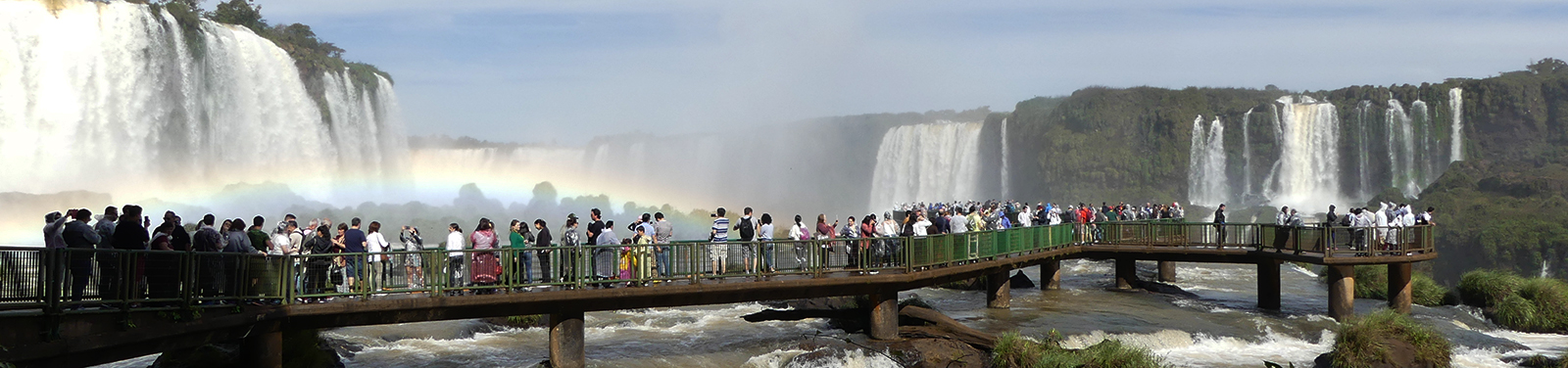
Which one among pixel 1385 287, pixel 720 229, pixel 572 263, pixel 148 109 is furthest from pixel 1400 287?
pixel 148 109

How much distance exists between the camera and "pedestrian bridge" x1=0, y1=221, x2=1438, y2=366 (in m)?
10.1

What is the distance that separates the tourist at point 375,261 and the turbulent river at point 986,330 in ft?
9.20

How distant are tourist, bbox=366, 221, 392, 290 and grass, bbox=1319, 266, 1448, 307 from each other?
82.1 ft

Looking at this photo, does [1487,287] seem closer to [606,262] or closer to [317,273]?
[606,262]

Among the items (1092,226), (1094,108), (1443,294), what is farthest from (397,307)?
(1094,108)

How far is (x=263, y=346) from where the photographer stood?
13641 mm

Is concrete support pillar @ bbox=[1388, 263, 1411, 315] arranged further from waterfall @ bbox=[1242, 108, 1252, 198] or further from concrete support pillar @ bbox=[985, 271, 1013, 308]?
waterfall @ bbox=[1242, 108, 1252, 198]

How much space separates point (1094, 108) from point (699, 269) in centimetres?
7861

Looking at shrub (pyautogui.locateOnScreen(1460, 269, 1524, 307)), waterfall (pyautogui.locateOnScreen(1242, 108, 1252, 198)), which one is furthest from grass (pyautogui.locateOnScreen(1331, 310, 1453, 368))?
waterfall (pyautogui.locateOnScreen(1242, 108, 1252, 198))

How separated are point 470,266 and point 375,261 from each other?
1266 millimetres

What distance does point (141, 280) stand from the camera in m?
11.1

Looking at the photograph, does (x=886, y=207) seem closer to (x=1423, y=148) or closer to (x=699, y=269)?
(x=1423, y=148)

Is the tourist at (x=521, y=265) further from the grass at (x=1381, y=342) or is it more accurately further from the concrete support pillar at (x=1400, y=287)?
the concrete support pillar at (x=1400, y=287)

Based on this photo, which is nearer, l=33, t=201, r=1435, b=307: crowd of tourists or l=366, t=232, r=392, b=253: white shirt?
l=33, t=201, r=1435, b=307: crowd of tourists
